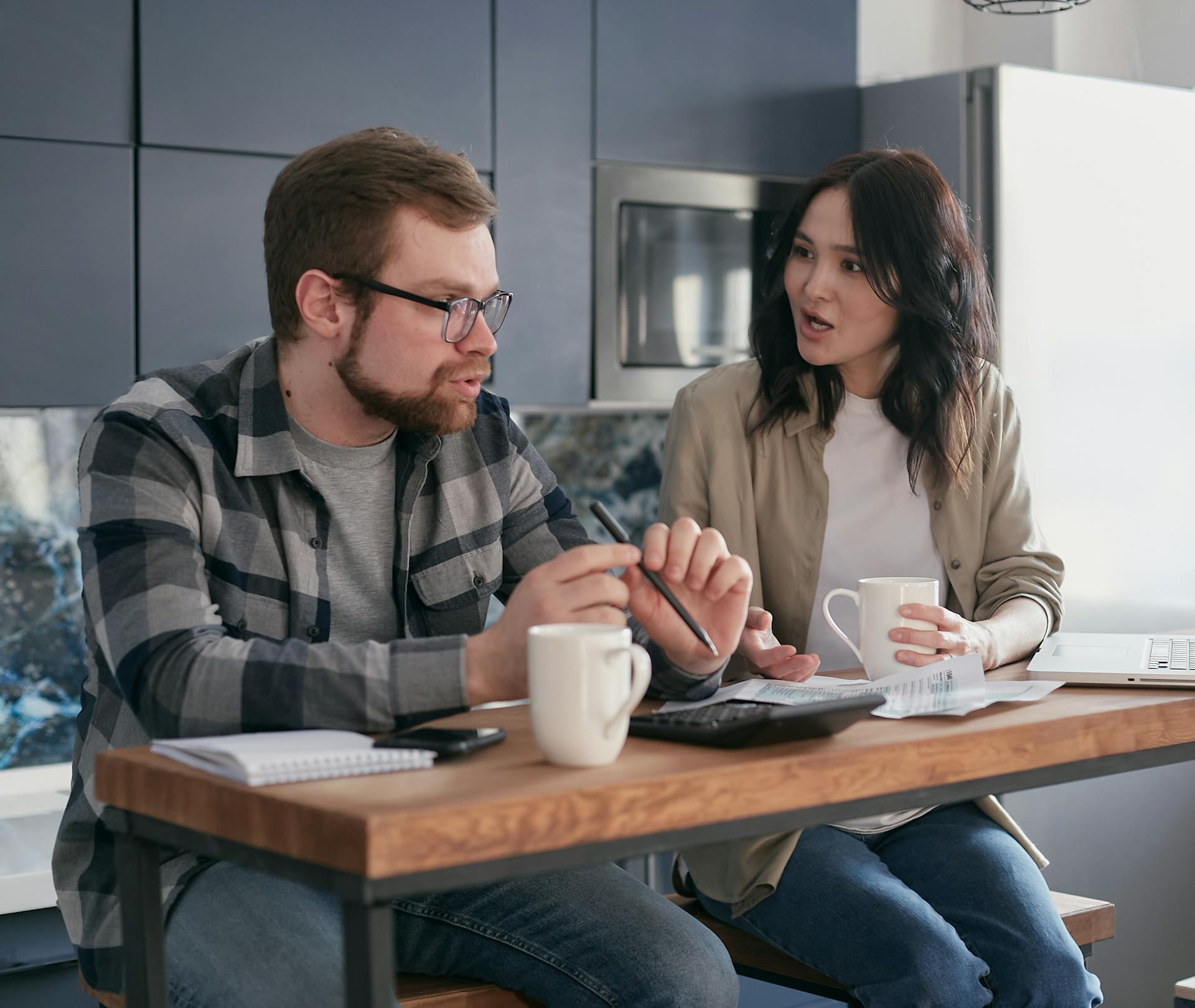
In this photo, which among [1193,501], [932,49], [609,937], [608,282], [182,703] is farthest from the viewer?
[932,49]

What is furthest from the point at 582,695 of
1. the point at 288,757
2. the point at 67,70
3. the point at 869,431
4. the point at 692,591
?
the point at 67,70

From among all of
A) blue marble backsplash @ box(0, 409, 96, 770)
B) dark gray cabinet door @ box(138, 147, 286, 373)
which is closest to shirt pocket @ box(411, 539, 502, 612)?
dark gray cabinet door @ box(138, 147, 286, 373)

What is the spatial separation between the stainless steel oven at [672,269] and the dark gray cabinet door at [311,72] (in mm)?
324

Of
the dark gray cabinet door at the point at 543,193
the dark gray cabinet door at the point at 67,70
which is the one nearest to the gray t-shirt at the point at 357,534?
the dark gray cabinet door at the point at 67,70

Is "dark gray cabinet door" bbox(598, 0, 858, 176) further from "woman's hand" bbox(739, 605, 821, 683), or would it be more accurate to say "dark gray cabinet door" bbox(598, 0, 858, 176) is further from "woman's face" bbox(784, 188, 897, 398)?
"woman's hand" bbox(739, 605, 821, 683)

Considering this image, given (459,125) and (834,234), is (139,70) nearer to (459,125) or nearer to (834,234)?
(459,125)

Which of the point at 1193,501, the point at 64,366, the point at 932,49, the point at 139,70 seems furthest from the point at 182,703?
the point at 932,49

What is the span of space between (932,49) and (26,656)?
259cm

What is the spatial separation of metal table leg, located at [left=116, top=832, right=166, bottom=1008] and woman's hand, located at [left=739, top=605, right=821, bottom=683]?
2.18 feet

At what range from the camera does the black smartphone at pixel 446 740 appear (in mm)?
1165

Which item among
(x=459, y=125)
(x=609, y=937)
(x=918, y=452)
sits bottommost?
(x=609, y=937)

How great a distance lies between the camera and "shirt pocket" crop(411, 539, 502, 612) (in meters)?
1.66

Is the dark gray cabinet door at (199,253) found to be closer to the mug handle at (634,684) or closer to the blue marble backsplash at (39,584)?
the blue marble backsplash at (39,584)

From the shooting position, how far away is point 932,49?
→ 3.77 metres
